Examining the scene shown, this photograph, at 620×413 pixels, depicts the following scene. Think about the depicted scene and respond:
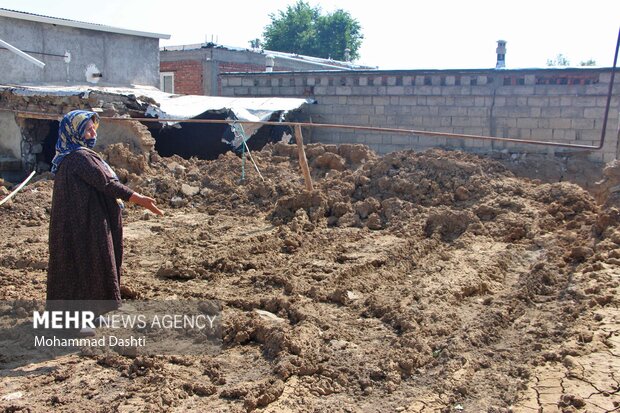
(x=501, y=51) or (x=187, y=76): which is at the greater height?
(x=501, y=51)

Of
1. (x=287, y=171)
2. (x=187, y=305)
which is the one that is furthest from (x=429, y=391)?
(x=287, y=171)

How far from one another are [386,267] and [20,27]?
12.3 metres

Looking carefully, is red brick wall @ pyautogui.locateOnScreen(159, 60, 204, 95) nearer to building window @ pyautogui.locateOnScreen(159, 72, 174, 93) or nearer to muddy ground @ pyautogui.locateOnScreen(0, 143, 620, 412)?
building window @ pyautogui.locateOnScreen(159, 72, 174, 93)

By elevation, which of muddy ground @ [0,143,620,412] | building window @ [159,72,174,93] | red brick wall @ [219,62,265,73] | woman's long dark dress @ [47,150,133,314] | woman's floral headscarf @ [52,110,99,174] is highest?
red brick wall @ [219,62,265,73]

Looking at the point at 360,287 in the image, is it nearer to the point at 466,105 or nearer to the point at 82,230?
the point at 82,230

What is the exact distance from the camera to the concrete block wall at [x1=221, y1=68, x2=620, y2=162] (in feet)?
37.3

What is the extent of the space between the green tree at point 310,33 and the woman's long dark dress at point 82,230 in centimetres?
3801

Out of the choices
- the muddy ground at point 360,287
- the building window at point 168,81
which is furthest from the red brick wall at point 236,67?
the muddy ground at point 360,287

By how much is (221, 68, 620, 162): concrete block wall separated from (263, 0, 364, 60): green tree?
89.5 ft

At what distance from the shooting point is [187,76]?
23.4m

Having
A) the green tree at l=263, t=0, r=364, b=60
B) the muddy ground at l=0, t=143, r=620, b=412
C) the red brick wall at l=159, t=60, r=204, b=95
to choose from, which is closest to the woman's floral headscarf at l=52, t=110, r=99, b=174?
the muddy ground at l=0, t=143, r=620, b=412

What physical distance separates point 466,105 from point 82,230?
9.60 metres

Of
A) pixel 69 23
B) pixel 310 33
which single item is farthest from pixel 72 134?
pixel 310 33

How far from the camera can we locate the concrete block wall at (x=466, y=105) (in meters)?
11.4
